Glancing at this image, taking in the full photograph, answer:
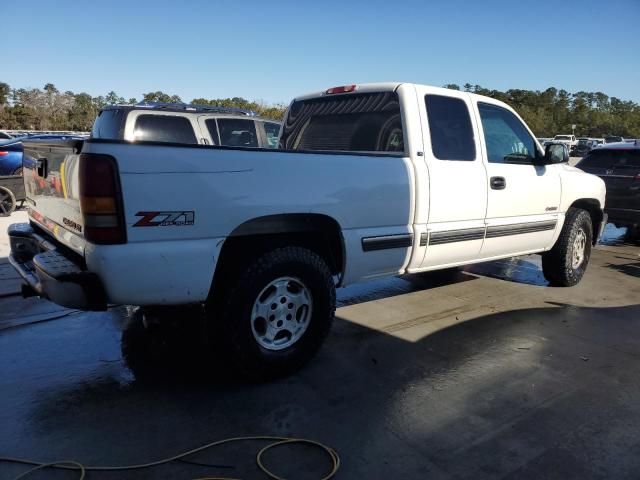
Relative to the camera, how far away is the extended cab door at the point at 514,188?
467cm

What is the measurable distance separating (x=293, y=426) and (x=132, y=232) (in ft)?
4.58

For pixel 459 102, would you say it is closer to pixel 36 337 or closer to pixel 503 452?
pixel 503 452

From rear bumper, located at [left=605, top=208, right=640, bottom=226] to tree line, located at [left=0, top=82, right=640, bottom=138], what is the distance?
19.3 meters

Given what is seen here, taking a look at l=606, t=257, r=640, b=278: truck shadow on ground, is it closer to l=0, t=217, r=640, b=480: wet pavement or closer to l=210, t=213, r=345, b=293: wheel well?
l=0, t=217, r=640, b=480: wet pavement

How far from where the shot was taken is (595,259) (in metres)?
7.59

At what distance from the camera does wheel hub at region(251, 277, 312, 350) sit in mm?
3266

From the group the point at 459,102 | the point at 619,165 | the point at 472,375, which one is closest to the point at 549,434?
the point at 472,375

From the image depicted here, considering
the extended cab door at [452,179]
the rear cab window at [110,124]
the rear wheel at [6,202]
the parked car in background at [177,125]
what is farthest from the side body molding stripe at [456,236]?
the rear wheel at [6,202]

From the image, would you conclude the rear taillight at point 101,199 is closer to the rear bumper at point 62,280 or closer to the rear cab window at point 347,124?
the rear bumper at point 62,280

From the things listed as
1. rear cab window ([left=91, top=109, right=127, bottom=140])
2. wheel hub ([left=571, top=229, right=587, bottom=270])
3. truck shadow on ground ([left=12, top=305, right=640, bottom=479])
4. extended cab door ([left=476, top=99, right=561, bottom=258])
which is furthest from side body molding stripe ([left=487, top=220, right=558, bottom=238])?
rear cab window ([left=91, top=109, right=127, bottom=140])

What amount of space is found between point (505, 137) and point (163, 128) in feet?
16.4

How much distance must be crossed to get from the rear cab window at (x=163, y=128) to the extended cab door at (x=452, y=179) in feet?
14.1

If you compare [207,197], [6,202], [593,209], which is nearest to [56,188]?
[207,197]

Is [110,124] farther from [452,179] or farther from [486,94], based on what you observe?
[486,94]
